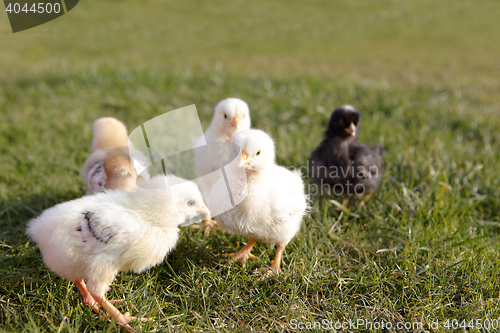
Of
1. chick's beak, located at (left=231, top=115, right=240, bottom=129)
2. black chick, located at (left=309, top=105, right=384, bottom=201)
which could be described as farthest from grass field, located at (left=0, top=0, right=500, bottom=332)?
chick's beak, located at (left=231, top=115, right=240, bottom=129)

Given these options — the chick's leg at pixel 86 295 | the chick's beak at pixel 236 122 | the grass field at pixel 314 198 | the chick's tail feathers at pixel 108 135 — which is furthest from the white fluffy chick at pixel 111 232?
the chick's tail feathers at pixel 108 135

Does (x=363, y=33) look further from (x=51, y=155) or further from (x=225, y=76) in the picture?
(x=51, y=155)

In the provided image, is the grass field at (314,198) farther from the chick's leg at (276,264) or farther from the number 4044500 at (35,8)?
the number 4044500 at (35,8)

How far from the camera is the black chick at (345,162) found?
3.77 meters

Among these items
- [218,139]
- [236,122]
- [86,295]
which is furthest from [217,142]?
[86,295]

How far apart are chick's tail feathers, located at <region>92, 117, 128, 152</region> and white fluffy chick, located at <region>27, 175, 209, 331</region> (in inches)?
51.0

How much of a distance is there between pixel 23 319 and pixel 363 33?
49.1ft

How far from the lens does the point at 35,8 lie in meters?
5.25

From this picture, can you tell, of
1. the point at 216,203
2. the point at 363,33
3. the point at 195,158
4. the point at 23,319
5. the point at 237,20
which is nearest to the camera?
the point at 23,319

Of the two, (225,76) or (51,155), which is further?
(225,76)

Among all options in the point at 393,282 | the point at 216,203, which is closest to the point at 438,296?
the point at 393,282

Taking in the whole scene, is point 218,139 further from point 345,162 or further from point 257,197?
point 345,162

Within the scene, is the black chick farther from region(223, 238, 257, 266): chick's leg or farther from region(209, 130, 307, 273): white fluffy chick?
region(223, 238, 257, 266): chick's leg

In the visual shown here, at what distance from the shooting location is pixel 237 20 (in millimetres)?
15844
